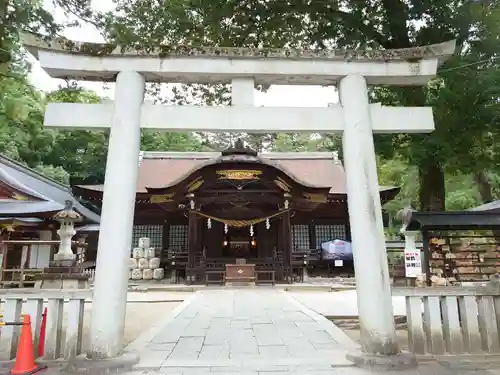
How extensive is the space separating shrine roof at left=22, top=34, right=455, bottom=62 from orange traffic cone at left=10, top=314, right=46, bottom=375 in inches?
132

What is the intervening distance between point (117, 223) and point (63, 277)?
27.6 ft

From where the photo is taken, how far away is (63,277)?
11273 millimetres

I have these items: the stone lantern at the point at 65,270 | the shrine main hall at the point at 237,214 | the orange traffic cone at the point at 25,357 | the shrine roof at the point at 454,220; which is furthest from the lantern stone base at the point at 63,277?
the shrine roof at the point at 454,220

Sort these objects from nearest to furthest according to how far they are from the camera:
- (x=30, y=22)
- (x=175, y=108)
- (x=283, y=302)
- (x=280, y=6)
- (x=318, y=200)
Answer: (x=175, y=108) → (x=30, y=22) → (x=280, y=6) → (x=283, y=302) → (x=318, y=200)

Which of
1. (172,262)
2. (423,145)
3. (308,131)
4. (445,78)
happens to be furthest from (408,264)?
(172,262)

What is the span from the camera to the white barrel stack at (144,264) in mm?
15961

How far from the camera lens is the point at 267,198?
50.0ft

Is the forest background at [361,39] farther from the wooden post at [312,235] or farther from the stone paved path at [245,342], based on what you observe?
the wooden post at [312,235]

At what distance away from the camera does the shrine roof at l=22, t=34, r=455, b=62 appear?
15.3 ft

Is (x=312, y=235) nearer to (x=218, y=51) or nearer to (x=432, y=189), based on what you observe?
(x=432, y=189)

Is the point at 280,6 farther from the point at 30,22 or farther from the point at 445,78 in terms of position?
the point at 30,22

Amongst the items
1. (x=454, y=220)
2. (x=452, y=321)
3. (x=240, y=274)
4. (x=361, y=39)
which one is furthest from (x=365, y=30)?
(x=240, y=274)

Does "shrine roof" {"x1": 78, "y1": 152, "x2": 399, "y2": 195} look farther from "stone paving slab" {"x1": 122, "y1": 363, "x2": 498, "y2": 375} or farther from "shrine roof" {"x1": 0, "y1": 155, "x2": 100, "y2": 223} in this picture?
"stone paving slab" {"x1": 122, "y1": 363, "x2": 498, "y2": 375}

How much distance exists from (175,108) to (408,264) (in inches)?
282
